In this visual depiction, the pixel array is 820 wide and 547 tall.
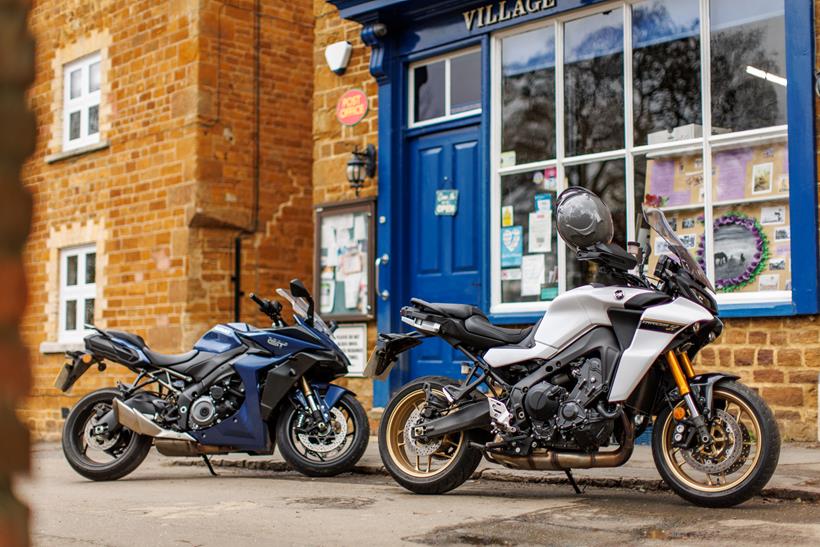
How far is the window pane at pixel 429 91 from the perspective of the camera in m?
10.5

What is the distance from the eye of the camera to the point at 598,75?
363 inches

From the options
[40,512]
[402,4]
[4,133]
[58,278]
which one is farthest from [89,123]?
[4,133]

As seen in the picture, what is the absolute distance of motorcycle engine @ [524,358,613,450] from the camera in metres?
5.79

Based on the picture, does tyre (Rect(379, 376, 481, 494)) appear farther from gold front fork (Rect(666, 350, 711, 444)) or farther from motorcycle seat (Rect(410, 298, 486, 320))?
gold front fork (Rect(666, 350, 711, 444))

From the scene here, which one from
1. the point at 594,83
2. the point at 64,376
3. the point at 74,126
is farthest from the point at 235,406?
the point at 74,126

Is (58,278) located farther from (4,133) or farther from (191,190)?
(4,133)

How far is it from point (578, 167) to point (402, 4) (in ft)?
8.06

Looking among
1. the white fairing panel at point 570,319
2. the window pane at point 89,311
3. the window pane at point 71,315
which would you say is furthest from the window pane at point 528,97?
the window pane at point 71,315

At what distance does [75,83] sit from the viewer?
14789 millimetres

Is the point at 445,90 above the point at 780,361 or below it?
above

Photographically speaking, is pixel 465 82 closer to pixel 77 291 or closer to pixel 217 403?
pixel 217 403

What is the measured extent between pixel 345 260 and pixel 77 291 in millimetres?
5171

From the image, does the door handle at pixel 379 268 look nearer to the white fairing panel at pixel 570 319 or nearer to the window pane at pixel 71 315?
the white fairing panel at pixel 570 319

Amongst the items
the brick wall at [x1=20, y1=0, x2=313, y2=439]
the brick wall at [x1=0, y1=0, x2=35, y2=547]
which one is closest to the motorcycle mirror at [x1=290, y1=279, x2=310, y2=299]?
the brick wall at [x1=20, y1=0, x2=313, y2=439]
